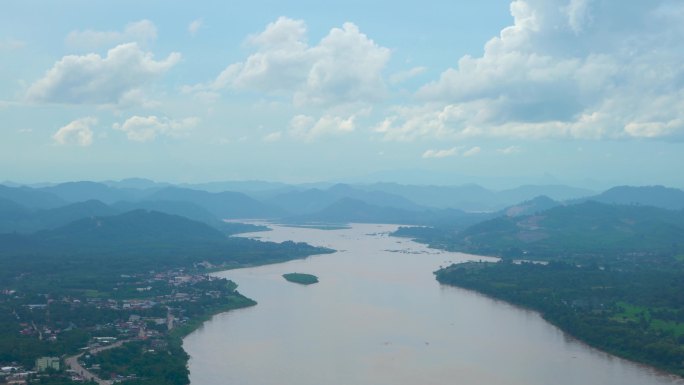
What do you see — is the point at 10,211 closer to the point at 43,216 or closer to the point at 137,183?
the point at 43,216

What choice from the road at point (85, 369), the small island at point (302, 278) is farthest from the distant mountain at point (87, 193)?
the road at point (85, 369)

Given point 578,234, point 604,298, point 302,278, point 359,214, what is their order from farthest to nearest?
point 359,214 < point 578,234 < point 302,278 < point 604,298

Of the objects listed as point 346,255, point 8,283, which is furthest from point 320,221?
point 8,283

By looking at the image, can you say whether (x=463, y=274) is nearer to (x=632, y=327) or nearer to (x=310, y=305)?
(x=310, y=305)

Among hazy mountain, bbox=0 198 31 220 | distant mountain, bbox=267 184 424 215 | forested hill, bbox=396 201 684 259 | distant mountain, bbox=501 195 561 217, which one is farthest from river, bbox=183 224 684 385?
distant mountain, bbox=267 184 424 215

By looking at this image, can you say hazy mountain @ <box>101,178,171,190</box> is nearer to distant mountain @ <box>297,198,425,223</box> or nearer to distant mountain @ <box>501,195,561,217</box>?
distant mountain @ <box>297,198,425,223</box>

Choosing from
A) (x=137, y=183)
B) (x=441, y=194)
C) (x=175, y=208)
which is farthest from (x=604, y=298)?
(x=137, y=183)
